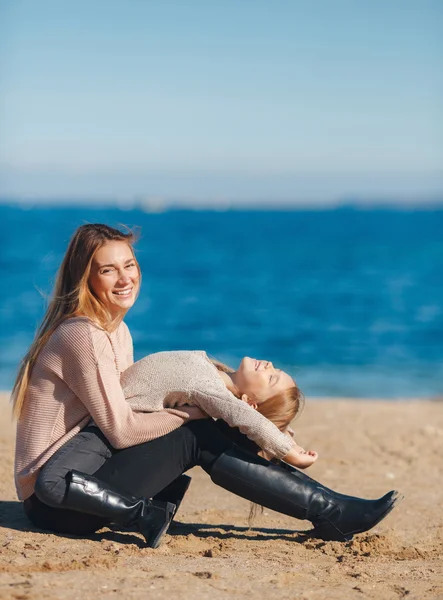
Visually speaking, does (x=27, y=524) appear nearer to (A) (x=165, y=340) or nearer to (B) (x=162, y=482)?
(B) (x=162, y=482)

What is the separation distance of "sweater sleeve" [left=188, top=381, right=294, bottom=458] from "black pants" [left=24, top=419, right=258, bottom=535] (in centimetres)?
11

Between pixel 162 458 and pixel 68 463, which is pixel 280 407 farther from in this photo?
pixel 68 463

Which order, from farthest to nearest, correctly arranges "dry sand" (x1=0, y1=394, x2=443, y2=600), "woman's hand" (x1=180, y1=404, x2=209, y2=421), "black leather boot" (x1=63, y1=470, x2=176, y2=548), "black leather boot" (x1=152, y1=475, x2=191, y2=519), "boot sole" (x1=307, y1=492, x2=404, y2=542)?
"black leather boot" (x1=152, y1=475, x2=191, y2=519), "boot sole" (x1=307, y1=492, x2=404, y2=542), "woman's hand" (x1=180, y1=404, x2=209, y2=421), "black leather boot" (x1=63, y1=470, x2=176, y2=548), "dry sand" (x1=0, y1=394, x2=443, y2=600)

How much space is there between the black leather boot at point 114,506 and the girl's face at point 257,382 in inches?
27.7

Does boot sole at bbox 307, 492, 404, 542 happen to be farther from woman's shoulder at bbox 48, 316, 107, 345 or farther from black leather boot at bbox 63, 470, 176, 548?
woman's shoulder at bbox 48, 316, 107, 345

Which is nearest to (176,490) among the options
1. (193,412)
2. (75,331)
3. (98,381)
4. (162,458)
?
(162,458)

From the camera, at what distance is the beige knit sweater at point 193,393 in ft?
13.1

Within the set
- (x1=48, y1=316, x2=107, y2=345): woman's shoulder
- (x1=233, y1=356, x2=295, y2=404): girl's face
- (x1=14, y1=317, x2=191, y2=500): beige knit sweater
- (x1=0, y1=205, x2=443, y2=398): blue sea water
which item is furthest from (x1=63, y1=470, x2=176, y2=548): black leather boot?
(x1=0, y1=205, x2=443, y2=398): blue sea water

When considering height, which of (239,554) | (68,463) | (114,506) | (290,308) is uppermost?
(290,308)

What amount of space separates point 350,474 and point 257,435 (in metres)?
2.15

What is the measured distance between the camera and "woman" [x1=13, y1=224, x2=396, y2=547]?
3.89m

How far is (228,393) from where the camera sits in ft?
13.3

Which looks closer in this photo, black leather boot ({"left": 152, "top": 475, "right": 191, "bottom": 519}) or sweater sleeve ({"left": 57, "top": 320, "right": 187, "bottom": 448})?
sweater sleeve ({"left": 57, "top": 320, "right": 187, "bottom": 448})

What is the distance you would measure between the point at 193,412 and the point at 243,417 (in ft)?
0.85
